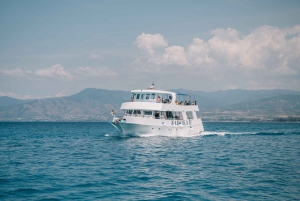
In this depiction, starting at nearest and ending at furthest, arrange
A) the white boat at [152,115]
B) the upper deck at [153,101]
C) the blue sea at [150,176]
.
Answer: the blue sea at [150,176]
the white boat at [152,115]
the upper deck at [153,101]

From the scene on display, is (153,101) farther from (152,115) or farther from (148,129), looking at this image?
(148,129)

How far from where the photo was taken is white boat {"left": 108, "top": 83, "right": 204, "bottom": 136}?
4988cm

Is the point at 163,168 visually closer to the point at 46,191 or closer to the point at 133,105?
the point at 46,191

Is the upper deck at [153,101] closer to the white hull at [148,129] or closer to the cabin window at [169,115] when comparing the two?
the cabin window at [169,115]

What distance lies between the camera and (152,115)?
167 ft

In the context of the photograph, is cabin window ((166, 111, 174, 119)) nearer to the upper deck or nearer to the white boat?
the white boat

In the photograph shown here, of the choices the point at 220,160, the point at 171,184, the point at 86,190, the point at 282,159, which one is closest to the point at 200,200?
the point at 171,184

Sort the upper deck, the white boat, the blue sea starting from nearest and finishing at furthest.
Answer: the blue sea
the white boat
the upper deck

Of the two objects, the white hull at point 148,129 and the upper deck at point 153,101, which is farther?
the upper deck at point 153,101

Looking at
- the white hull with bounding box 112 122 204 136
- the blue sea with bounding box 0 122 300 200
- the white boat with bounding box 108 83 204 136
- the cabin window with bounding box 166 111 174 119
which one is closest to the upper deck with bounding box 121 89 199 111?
the white boat with bounding box 108 83 204 136

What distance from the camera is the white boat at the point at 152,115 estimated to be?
4988 cm

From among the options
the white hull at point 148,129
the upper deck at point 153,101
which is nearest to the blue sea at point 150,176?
the white hull at point 148,129

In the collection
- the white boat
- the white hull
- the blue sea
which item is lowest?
the blue sea

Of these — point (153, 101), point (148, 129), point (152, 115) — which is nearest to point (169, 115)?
point (153, 101)
